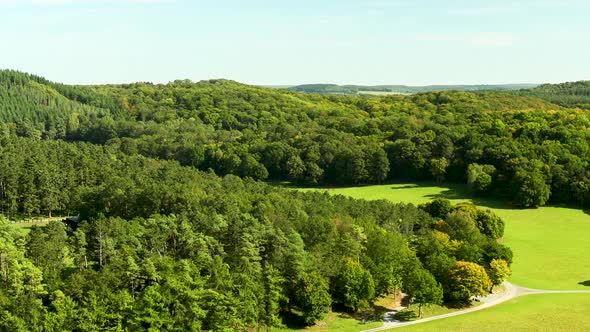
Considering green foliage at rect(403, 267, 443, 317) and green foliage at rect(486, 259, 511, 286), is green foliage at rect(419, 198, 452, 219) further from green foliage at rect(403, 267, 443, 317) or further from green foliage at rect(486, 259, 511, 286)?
green foliage at rect(403, 267, 443, 317)

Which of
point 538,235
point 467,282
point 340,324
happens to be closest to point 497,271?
point 467,282

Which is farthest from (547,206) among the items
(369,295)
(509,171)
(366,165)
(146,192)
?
(146,192)

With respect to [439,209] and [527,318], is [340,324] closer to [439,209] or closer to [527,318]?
[527,318]

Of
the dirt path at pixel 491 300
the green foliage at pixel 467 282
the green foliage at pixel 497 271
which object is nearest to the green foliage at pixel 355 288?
the dirt path at pixel 491 300

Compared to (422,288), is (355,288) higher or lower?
lower

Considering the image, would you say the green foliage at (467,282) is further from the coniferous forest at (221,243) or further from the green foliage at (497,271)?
the green foliage at (497,271)

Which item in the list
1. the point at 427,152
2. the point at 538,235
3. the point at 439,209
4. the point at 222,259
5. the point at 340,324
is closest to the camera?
the point at 340,324

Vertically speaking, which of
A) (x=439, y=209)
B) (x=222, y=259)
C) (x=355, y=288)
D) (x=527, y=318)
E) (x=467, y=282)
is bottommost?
(x=527, y=318)
